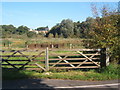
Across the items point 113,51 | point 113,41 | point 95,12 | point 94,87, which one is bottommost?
point 94,87

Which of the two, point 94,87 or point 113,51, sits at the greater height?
point 113,51

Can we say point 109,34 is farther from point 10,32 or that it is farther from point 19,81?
point 10,32

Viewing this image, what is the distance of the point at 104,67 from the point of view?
8.34m

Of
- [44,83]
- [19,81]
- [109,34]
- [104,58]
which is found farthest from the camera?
[109,34]

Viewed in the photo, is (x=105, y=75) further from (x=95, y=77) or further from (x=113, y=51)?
(x=113, y=51)

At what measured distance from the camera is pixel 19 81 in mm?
6852

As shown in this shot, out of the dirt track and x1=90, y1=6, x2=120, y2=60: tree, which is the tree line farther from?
the dirt track

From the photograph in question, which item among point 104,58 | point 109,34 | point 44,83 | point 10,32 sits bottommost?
point 44,83

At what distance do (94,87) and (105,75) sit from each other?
5.50ft

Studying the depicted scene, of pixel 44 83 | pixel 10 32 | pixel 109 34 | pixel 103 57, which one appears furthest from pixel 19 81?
pixel 10 32

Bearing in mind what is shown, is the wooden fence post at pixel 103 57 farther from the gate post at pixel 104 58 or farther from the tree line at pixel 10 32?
the tree line at pixel 10 32

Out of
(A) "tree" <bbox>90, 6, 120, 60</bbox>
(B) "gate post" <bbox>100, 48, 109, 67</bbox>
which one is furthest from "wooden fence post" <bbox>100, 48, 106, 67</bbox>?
(A) "tree" <bbox>90, 6, 120, 60</bbox>

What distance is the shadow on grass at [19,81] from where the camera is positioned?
6.07 m

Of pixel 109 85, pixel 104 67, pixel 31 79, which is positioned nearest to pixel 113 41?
pixel 104 67
